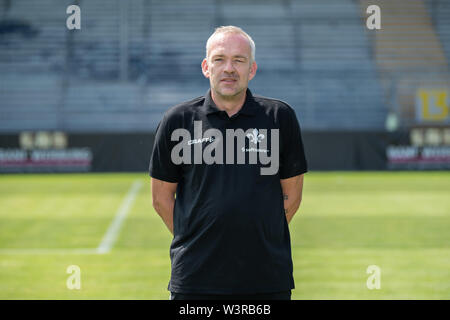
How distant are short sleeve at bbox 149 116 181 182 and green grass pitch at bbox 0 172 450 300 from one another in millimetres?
4150

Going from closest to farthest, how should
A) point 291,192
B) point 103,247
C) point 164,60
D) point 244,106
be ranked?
1. point 244,106
2. point 291,192
3. point 103,247
4. point 164,60

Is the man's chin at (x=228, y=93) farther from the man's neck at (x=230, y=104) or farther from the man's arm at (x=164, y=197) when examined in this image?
the man's arm at (x=164, y=197)

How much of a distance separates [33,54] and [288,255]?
91.3ft

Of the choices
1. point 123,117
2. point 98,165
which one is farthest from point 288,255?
point 123,117

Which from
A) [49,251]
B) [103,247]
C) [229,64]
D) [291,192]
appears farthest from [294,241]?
[229,64]

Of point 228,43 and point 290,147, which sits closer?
point 228,43

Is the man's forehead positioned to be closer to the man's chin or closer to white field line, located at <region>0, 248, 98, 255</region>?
the man's chin

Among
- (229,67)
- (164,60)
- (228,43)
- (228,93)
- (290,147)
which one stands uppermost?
(228,43)

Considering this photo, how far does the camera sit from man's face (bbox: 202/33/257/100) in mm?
3695

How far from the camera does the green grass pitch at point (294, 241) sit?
328 inches

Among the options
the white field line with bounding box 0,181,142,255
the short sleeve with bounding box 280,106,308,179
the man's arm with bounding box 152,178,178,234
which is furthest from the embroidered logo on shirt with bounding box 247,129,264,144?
the white field line with bounding box 0,181,142,255

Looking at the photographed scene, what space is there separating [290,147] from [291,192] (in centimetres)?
A: 28

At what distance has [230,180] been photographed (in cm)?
368

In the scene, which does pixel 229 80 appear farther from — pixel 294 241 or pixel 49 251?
pixel 294 241
